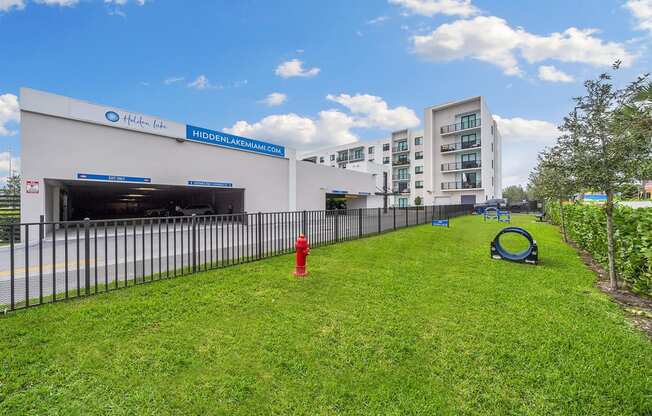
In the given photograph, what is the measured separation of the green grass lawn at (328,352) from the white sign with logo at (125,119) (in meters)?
12.6

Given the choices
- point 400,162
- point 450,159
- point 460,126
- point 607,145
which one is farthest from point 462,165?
point 607,145

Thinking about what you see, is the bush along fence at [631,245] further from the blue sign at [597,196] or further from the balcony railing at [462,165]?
the balcony railing at [462,165]

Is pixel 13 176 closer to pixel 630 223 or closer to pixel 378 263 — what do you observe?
pixel 378 263

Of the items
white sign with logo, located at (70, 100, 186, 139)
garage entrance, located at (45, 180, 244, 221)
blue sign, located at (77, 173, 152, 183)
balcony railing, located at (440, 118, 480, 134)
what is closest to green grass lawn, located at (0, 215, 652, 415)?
blue sign, located at (77, 173, 152, 183)

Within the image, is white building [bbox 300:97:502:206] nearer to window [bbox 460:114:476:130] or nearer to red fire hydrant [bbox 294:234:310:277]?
window [bbox 460:114:476:130]

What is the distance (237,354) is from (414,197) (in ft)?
163

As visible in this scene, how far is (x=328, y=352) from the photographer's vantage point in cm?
313

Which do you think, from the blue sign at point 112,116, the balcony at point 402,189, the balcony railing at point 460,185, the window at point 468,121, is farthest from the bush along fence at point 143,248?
the balcony at point 402,189

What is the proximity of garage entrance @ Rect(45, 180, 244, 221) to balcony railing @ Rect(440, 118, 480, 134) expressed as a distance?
3454 centimetres

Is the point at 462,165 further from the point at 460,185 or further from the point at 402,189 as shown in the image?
the point at 402,189

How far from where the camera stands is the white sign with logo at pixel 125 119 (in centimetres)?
1323

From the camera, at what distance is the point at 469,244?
1051 cm

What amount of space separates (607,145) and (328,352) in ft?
20.6

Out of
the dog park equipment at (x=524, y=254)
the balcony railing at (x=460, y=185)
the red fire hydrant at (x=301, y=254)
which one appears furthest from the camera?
the balcony railing at (x=460, y=185)
